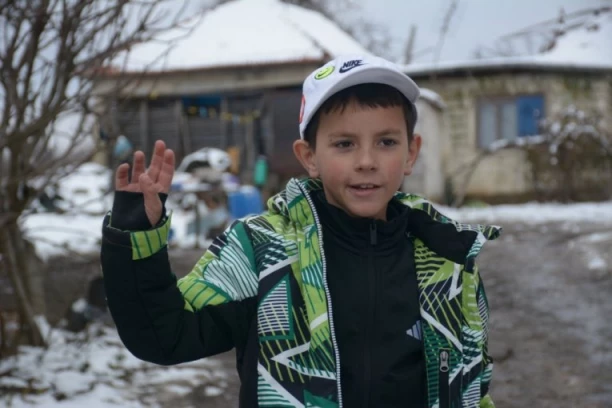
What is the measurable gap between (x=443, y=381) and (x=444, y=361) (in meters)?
0.04

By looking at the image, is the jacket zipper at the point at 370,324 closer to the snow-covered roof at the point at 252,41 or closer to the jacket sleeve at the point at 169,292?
the jacket sleeve at the point at 169,292

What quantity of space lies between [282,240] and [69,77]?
247 centimetres

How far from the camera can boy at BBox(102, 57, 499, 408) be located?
4.95ft

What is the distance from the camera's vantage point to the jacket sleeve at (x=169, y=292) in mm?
1478

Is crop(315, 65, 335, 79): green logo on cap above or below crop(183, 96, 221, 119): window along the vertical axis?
below

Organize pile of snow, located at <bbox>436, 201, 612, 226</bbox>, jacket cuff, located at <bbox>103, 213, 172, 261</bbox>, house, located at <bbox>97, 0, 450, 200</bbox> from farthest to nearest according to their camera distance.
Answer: house, located at <bbox>97, 0, 450, 200</bbox> → pile of snow, located at <bbox>436, 201, 612, 226</bbox> → jacket cuff, located at <bbox>103, 213, 172, 261</bbox>

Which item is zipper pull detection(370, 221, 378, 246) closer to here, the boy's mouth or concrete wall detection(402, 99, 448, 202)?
the boy's mouth

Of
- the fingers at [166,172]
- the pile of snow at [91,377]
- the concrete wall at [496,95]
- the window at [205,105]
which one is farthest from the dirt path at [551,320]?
the window at [205,105]

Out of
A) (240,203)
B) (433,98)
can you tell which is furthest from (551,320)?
(433,98)

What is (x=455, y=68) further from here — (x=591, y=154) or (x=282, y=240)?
(x=282, y=240)

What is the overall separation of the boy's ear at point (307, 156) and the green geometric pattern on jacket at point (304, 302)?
0.22 feet

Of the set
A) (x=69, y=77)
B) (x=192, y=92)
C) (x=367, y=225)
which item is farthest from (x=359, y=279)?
(x=192, y=92)

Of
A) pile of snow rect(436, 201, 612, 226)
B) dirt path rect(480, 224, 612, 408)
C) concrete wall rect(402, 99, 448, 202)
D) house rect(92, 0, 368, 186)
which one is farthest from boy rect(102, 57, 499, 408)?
house rect(92, 0, 368, 186)

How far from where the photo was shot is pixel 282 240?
5.45ft
